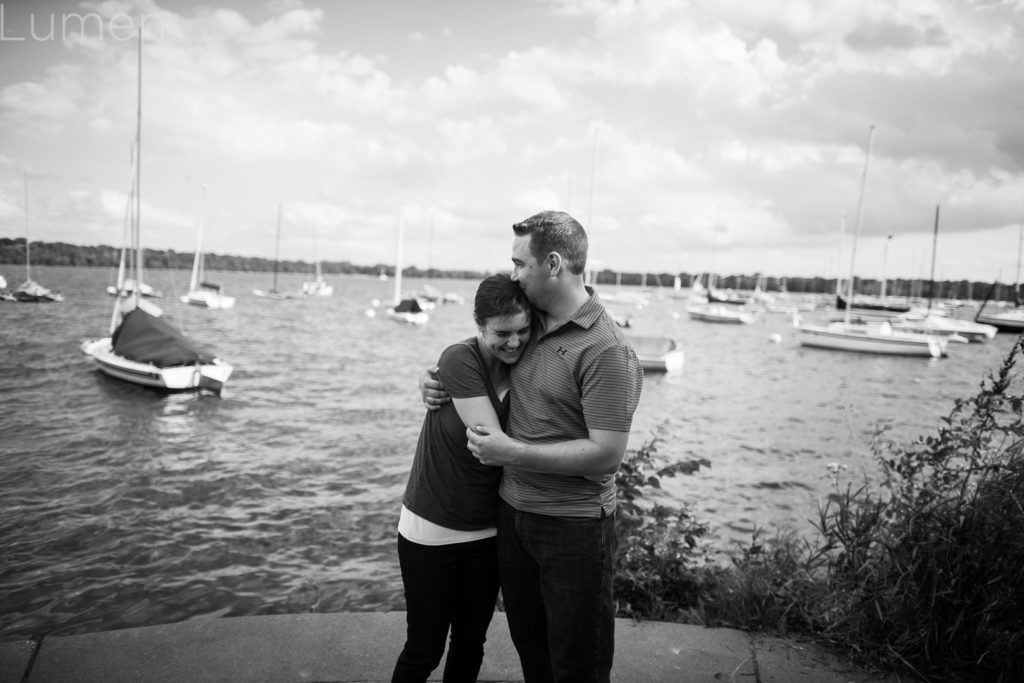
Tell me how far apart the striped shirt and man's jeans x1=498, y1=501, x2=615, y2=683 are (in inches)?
2.4

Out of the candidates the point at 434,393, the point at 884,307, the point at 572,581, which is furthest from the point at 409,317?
the point at 884,307

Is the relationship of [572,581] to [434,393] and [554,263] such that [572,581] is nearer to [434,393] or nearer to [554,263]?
[434,393]

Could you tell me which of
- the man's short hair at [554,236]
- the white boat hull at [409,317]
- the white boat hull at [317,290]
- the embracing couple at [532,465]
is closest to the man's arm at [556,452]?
the embracing couple at [532,465]

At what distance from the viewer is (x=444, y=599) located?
9.05ft

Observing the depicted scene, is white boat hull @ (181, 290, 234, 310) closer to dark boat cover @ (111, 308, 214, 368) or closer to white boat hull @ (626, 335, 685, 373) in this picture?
dark boat cover @ (111, 308, 214, 368)

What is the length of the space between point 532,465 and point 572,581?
49 centimetres

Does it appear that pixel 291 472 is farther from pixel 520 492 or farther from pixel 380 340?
pixel 380 340

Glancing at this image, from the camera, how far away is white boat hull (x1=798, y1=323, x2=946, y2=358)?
37938 millimetres

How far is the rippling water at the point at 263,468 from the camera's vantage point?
740cm

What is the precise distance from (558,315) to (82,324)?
4112 cm

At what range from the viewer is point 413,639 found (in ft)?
9.16

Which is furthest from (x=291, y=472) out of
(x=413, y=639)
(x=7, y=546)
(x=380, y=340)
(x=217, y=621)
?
(x=380, y=340)

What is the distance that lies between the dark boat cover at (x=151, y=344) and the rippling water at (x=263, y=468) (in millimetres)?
1051

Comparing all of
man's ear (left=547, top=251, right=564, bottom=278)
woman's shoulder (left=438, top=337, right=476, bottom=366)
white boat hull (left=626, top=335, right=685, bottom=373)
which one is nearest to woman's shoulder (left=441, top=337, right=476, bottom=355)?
woman's shoulder (left=438, top=337, right=476, bottom=366)
